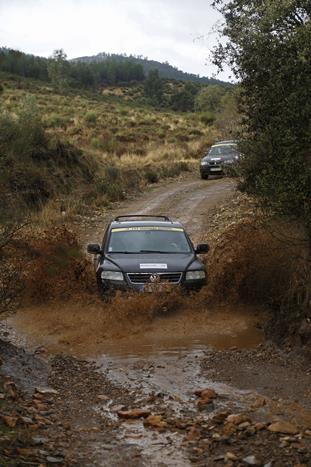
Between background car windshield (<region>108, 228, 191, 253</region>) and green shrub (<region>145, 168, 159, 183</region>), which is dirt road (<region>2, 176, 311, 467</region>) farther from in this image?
green shrub (<region>145, 168, 159, 183</region>)

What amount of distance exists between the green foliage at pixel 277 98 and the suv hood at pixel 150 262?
1.56 meters

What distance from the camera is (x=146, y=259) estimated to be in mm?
11000

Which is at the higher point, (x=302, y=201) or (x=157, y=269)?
(x=302, y=201)

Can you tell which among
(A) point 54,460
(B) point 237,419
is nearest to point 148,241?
(B) point 237,419

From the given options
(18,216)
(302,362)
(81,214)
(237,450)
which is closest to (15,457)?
(237,450)

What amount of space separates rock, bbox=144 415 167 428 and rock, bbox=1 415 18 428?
1.22m

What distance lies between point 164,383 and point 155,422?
154 centimetres

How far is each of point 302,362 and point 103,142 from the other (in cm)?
3242

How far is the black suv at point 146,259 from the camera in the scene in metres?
10.6

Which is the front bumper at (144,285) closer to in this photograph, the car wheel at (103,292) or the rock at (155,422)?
the car wheel at (103,292)

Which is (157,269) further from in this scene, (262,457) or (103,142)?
(103,142)

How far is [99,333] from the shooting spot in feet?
33.6

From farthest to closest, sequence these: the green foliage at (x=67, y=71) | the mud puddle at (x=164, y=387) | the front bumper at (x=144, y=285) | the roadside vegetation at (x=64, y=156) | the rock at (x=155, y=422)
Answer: the green foliage at (x=67, y=71) < the roadside vegetation at (x=64, y=156) < the front bumper at (x=144, y=285) < the rock at (x=155, y=422) < the mud puddle at (x=164, y=387)

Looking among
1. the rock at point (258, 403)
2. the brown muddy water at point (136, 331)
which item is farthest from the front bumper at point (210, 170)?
the rock at point (258, 403)
